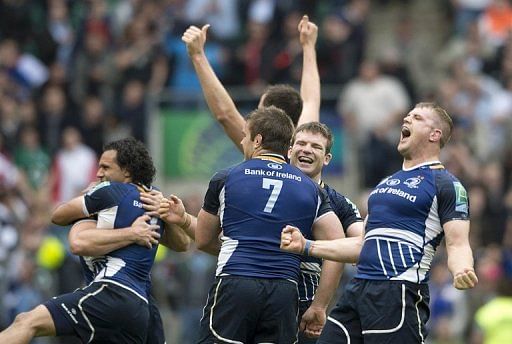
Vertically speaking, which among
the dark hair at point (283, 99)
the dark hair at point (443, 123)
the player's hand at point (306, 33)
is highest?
the player's hand at point (306, 33)

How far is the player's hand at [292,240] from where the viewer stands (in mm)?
9875

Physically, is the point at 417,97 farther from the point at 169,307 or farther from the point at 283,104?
the point at 283,104

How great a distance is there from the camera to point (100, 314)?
10703 millimetres

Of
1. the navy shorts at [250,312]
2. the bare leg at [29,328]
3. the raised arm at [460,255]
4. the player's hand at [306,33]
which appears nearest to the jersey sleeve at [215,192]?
the navy shorts at [250,312]

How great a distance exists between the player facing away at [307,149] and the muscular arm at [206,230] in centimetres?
72

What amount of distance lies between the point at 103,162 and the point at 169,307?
8.83 meters

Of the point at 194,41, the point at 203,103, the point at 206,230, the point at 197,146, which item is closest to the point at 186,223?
the point at 206,230

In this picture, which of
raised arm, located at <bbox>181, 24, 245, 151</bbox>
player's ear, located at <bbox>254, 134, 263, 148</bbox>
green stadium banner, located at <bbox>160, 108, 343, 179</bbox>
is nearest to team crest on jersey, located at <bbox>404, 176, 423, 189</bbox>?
player's ear, located at <bbox>254, 134, 263, 148</bbox>

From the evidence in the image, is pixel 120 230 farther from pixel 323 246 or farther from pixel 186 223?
pixel 323 246

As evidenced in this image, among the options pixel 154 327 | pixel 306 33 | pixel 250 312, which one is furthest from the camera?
pixel 306 33

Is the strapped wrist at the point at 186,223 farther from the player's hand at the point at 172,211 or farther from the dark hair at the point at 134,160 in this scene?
the dark hair at the point at 134,160

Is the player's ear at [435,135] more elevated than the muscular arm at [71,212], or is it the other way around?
the player's ear at [435,135]

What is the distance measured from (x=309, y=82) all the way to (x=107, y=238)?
8.98 ft

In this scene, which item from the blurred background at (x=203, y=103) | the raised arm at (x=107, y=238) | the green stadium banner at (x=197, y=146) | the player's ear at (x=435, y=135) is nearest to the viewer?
the player's ear at (x=435, y=135)
